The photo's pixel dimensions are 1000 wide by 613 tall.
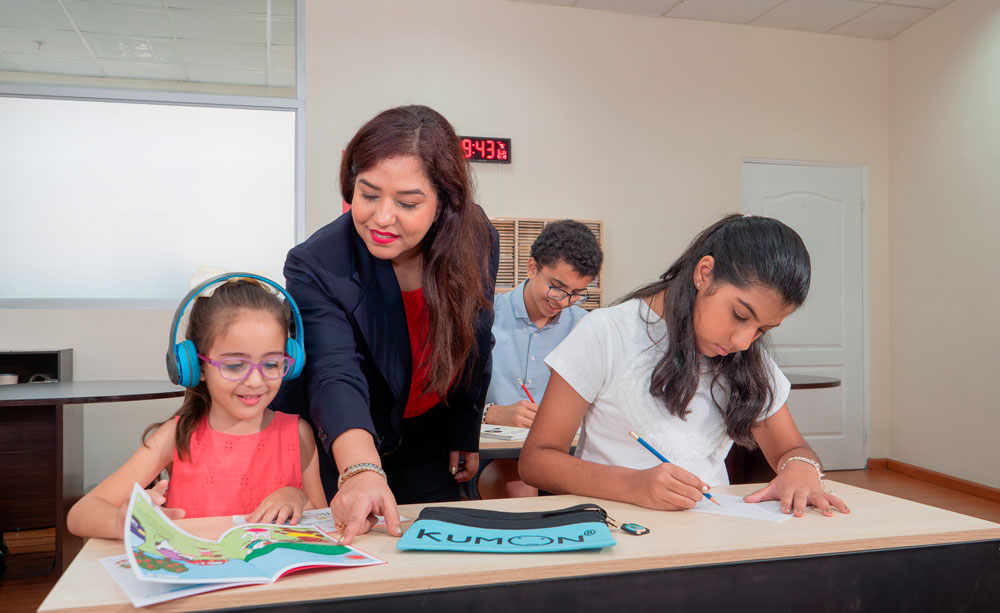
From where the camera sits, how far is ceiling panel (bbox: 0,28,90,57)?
4188 millimetres

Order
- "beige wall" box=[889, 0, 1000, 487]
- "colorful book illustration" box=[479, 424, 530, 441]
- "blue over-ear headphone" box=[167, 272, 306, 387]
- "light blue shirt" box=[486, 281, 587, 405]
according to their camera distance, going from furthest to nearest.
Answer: "beige wall" box=[889, 0, 1000, 487]
"light blue shirt" box=[486, 281, 587, 405]
"colorful book illustration" box=[479, 424, 530, 441]
"blue over-ear headphone" box=[167, 272, 306, 387]

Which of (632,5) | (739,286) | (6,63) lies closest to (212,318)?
(739,286)

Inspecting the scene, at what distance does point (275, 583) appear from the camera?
0.86 meters

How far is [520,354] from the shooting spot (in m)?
3.04

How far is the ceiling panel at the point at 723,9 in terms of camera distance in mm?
4754

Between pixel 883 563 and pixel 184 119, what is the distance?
14.4ft

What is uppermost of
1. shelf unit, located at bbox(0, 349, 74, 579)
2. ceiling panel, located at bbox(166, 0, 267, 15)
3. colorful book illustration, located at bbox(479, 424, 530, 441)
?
ceiling panel, located at bbox(166, 0, 267, 15)

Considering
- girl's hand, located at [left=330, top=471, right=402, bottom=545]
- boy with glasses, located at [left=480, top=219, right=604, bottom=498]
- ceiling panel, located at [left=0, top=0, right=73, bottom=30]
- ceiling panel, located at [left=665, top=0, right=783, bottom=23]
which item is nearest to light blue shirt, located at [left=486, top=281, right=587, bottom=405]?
boy with glasses, located at [left=480, top=219, right=604, bottom=498]

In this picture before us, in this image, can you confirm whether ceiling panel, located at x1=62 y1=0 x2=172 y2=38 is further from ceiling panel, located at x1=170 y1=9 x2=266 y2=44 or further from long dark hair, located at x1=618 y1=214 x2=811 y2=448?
long dark hair, located at x1=618 y1=214 x2=811 y2=448

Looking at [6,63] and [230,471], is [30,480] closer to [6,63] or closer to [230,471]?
[230,471]

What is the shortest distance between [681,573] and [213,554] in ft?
2.03

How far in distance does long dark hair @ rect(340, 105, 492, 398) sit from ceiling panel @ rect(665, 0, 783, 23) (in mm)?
3930

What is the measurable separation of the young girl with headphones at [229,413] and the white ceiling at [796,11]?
3.93 meters

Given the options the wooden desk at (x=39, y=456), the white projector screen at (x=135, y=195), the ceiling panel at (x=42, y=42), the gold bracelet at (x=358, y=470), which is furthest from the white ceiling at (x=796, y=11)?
the gold bracelet at (x=358, y=470)
